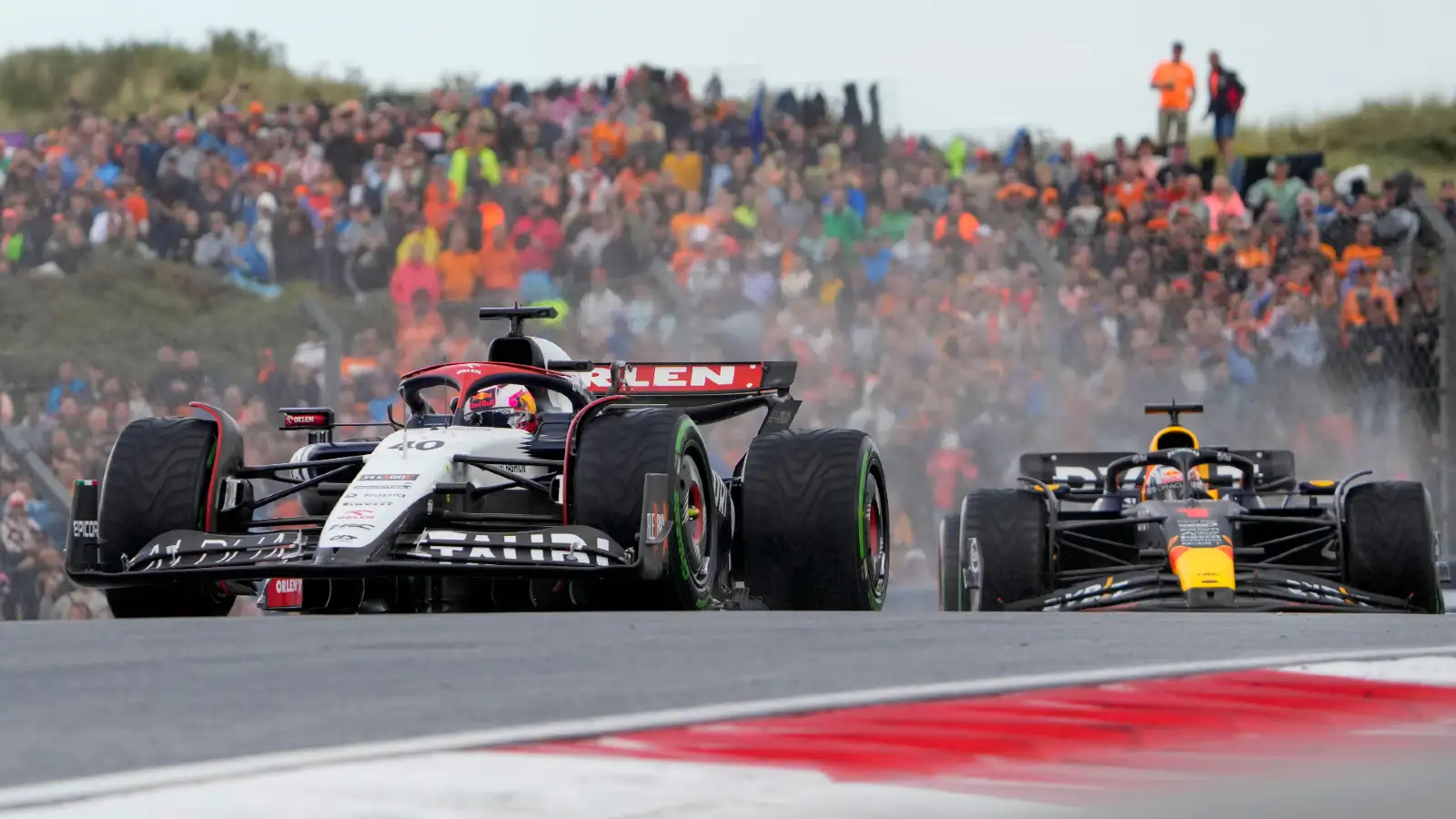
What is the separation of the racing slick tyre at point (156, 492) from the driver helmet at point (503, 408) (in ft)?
3.67

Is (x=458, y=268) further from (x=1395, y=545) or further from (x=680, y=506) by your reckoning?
(x=680, y=506)

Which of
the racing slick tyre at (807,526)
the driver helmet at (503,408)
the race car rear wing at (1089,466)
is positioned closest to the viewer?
the racing slick tyre at (807,526)

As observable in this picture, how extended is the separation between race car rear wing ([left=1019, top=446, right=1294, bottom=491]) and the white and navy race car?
301 cm

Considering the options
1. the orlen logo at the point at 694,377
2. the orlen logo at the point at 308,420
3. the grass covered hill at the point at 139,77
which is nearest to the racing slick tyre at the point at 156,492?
the orlen logo at the point at 308,420

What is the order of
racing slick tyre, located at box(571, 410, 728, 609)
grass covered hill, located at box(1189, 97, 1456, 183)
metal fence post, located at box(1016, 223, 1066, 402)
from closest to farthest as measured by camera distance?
racing slick tyre, located at box(571, 410, 728, 609)
metal fence post, located at box(1016, 223, 1066, 402)
grass covered hill, located at box(1189, 97, 1456, 183)

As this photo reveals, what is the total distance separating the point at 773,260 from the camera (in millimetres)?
16719

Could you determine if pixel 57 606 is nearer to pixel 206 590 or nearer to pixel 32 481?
pixel 32 481

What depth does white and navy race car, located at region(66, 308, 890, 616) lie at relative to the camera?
7.80 metres

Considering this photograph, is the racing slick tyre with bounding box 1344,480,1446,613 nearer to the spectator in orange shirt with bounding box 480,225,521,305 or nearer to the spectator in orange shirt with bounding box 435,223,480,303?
the spectator in orange shirt with bounding box 480,225,521,305

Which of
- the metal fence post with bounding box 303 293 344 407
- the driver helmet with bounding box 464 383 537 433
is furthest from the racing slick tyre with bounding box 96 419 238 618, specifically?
the metal fence post with bounding box 303 293 344 407

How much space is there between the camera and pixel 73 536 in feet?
28.4

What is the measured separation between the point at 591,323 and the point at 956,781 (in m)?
12.2

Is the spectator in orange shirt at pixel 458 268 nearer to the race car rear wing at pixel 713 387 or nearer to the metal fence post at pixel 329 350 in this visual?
the metal fence post at pixel 329 350

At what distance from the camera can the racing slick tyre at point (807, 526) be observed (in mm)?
8859
